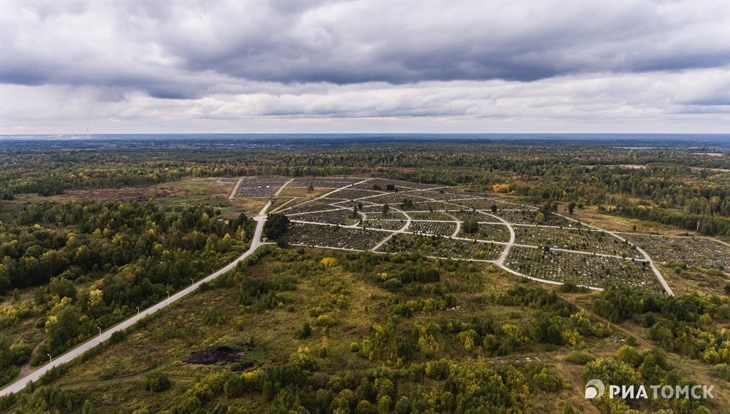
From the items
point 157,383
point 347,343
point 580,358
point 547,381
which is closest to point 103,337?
point 157,383

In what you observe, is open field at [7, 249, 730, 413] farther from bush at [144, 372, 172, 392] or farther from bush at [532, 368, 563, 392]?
bush at [144, 372, 172, 392]

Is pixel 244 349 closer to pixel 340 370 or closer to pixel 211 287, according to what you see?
pixel 340 370

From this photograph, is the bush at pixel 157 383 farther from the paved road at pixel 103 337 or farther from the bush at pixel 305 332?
the bush at pixel 305 332

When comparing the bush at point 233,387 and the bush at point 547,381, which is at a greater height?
the bush at point 547,381

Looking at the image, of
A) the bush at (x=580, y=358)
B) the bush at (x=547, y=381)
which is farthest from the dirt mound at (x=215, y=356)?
the bush at (x=580, y=358)

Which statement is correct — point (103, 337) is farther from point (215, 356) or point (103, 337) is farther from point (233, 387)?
point (233, 387)

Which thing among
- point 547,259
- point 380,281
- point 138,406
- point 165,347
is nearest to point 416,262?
point 380,281
